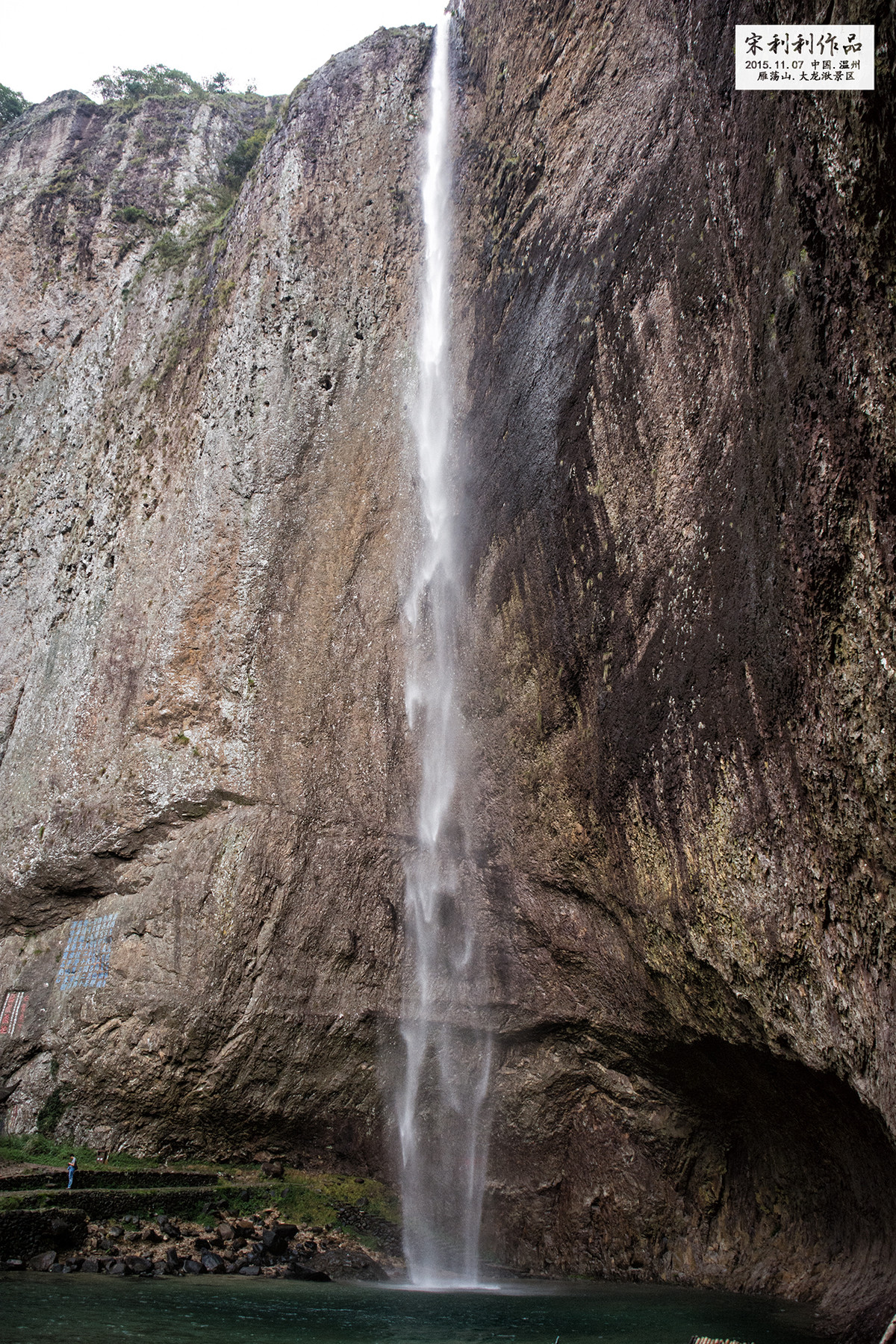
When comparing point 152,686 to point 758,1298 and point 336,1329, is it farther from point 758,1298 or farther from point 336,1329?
point 758,1298

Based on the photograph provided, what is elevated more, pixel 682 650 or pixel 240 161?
pixel 240 161

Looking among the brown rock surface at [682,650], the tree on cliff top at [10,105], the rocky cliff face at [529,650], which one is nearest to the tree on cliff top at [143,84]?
the tree on cliff top at [10,105]

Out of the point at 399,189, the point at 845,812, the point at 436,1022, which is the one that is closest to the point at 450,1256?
the point at 436,1022

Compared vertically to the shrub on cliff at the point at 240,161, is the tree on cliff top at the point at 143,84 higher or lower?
higher

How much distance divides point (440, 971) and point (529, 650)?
552cm

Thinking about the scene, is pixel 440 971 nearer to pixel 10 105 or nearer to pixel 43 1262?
pixel 43 1262

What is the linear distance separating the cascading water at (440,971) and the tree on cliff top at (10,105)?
804 inches

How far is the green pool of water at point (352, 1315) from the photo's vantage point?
726 cm

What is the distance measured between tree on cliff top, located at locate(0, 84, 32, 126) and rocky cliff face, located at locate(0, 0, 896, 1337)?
997cm

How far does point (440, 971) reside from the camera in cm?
1445

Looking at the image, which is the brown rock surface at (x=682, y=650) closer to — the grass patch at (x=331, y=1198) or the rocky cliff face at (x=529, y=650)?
the rocky cliff face at (x=529, y=650)

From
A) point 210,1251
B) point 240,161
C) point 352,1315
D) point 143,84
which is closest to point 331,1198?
point 210,1251

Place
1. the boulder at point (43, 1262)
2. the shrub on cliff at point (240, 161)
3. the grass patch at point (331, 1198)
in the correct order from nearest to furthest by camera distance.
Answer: the boulder at point (43, 1262), the grass patch at point (331, 1198), the shrub on cliff at point (240, 161)

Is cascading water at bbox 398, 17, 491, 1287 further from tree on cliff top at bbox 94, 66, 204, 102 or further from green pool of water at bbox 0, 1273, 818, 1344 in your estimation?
tree on cliff top at bbox 94, 66, 204, 102
